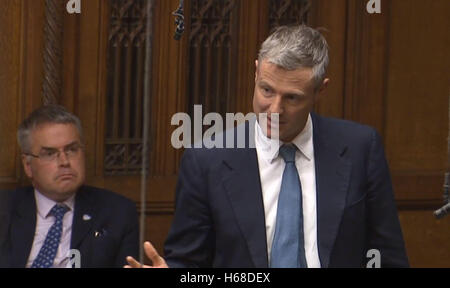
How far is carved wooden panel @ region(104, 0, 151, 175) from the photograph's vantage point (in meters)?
5.45

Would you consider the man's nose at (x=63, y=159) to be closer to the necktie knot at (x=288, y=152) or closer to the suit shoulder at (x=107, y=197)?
the suit shoulder at (x=107, y=197)

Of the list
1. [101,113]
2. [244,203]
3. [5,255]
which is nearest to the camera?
[244,203]

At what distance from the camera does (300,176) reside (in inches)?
175

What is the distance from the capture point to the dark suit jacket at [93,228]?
4996 mm

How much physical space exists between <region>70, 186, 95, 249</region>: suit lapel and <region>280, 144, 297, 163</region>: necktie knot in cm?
92

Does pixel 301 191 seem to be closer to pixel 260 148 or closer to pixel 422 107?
pixel 260 148

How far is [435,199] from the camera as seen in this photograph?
19.1 feet

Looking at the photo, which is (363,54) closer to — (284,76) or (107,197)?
(107,197)

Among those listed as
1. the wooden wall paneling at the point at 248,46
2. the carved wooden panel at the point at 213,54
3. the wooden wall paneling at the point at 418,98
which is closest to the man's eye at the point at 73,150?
the carved wooden panel at the point at 213,54

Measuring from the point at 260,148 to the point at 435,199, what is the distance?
1.58 meters

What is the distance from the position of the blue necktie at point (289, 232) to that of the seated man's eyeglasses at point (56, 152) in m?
0.96

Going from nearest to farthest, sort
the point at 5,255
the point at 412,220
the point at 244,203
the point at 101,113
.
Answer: the point at 244,203, the point at 5,255, the point at 101,113, the point at 412,220

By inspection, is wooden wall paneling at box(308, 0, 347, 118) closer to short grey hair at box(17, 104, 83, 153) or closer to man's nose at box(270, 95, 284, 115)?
short grey hair at box(17, 104, 83, 153)
